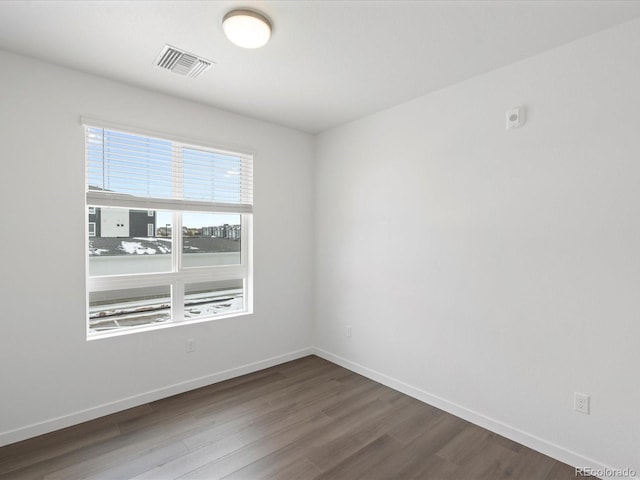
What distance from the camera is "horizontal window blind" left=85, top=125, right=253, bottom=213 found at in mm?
2723

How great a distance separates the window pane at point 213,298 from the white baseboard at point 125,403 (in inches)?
24.5

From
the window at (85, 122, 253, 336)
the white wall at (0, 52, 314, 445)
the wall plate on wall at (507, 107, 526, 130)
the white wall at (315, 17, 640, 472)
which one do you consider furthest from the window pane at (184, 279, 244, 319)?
the wall plate on wall at (507, 107, 526, 130)

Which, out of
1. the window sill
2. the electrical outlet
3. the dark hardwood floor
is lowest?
the dark hardwood floor

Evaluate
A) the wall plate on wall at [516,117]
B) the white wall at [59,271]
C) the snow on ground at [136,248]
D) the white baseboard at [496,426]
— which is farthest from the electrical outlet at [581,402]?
the snow on ground at [136,248]

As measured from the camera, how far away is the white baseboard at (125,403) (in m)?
2.34

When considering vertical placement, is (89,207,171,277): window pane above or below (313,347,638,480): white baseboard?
above

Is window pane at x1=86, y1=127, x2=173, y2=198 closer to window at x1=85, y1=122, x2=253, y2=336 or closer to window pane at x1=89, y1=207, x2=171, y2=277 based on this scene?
window at x1=85, y1=122, x2=253, y2=336

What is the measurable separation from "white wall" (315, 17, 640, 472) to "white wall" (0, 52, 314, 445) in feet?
5.93

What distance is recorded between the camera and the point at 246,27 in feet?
6.29

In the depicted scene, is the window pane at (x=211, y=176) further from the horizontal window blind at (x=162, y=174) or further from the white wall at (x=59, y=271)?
the white wall at (x=59, y=271)

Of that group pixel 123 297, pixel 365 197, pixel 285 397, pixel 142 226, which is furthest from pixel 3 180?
pixel 365 197

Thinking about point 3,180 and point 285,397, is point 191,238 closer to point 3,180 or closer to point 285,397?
point 3,180

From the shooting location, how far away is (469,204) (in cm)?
267

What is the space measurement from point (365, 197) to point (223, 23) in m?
2.07
